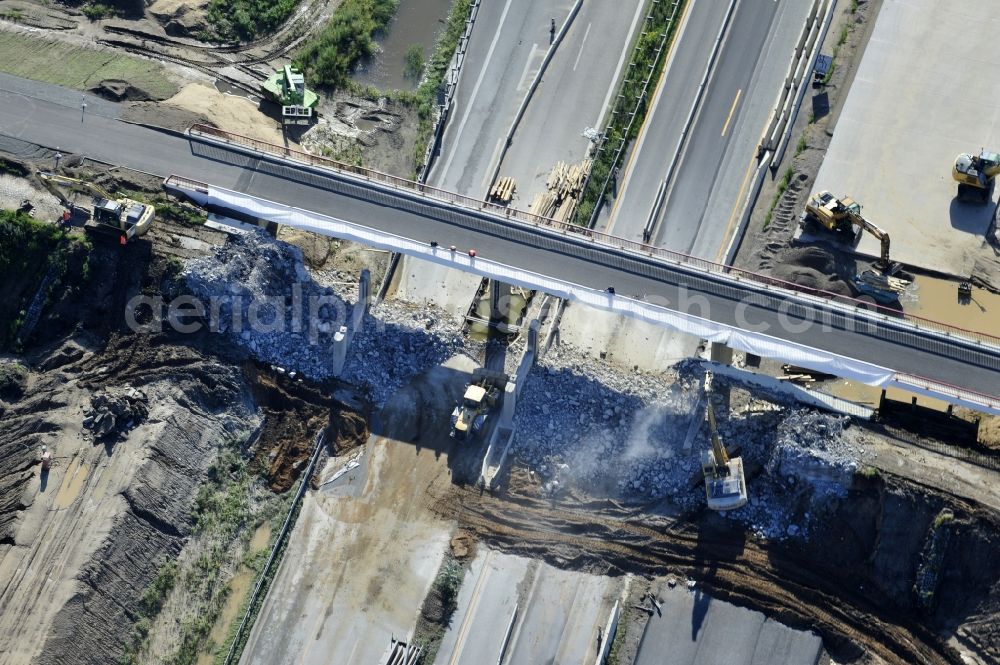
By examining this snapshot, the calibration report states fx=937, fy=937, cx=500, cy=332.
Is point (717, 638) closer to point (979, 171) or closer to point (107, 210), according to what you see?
point (979, 171)

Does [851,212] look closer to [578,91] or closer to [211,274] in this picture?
[578,91]

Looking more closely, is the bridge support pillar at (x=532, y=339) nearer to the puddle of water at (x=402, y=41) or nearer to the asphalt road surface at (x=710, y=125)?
the asphalt road surface at (x=710, y=125)

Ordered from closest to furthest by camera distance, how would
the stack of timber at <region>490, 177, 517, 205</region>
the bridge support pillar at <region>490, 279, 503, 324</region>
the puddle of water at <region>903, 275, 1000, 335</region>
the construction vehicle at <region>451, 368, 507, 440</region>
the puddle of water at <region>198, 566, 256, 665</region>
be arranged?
the puddle of water at <region>198, 566, 256, 665</region>, the construction vehicle at <region>451, 368, 507, 440</region>, the puddle of water at <region>903, 275, 1000, 335</region>, the bridge support pillar at <region>490, 279, 503, 324</region>, the stack of timber at <region>490, 177, 517, 205</region>

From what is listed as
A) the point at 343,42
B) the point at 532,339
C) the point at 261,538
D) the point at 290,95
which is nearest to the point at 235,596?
the point at 261,538

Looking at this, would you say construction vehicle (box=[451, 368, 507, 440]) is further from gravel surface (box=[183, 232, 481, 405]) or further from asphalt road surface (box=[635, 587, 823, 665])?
asphalt road surface (box=[635, 587, 823, 665])

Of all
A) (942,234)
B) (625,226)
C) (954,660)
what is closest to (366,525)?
(625,226)

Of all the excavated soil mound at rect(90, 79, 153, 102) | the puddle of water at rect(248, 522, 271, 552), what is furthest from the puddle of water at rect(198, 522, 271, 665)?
the excavated soil mound at rect(90, 79, 153, 102)
